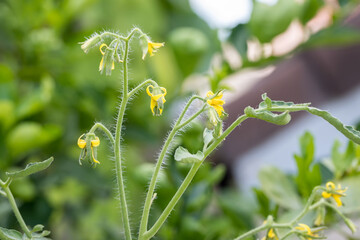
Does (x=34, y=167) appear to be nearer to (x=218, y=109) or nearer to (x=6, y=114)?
(x=218, y=109)

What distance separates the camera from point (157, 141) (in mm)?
593

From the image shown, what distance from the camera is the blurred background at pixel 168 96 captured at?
40 centimetres

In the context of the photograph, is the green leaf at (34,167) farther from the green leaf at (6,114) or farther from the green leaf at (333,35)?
the green leaf at (333,35)

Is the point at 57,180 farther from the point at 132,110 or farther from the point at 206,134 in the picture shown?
the point at 206,134

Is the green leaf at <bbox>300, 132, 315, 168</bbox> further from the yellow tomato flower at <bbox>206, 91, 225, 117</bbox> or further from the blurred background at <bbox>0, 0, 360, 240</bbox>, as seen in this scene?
the yellow tomato flower at <bbox>206, 91, 225, 117</bbox>

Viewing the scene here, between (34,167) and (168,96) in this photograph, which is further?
(168,96)

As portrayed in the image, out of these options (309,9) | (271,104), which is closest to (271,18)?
(309,9)

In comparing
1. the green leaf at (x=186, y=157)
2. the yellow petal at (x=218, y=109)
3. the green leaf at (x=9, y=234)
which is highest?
the yellow petal at (x=218, y=109)

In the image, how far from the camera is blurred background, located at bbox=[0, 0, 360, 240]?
1.32 feet

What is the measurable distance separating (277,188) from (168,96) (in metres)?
0.24

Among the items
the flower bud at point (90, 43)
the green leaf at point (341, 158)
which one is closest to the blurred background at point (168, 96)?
the green leaf at point (341, 158)

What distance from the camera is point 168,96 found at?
0.58m

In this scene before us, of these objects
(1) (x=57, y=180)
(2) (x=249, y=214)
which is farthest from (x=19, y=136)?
(2) (x=249, y=214)

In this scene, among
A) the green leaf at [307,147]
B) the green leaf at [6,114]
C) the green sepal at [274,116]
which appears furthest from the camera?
the green leaf at [6,114]
